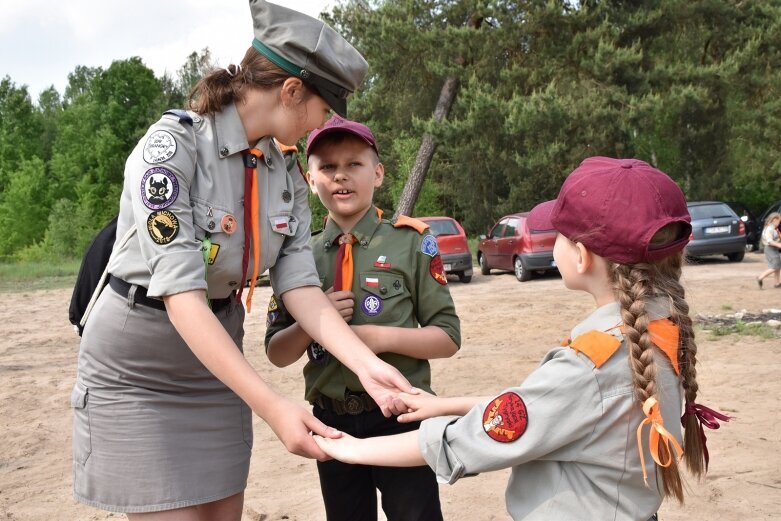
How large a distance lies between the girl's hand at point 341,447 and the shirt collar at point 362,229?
89 cm

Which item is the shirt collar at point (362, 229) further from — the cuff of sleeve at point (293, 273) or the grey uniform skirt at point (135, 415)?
the grey uniform skirt at point (135, 415)

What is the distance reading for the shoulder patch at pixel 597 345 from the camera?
1.74m

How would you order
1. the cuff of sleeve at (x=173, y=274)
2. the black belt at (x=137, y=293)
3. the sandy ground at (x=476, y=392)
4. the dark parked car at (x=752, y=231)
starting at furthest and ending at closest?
the dark parked car at (x=752, y=231) < the sandy ground at (x=476, y=392) < the black belt at (x=137, y=293) < the cuff of sleeve at (x=173, y=274)

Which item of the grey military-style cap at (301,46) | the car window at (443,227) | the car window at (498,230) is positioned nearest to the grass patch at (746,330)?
the grey military-style cap at (301,46)

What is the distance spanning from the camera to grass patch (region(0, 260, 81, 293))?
19.6 metres

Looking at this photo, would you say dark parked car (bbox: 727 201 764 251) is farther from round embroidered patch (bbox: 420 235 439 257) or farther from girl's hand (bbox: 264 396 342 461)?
girl's hand (bbox: 264 396 342 461)

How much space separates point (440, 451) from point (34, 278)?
907 inches

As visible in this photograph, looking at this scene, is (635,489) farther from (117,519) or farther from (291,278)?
(117,519)

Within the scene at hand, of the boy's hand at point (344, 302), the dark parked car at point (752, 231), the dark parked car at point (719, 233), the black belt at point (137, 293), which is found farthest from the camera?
the dark parked car at point (752, 231)

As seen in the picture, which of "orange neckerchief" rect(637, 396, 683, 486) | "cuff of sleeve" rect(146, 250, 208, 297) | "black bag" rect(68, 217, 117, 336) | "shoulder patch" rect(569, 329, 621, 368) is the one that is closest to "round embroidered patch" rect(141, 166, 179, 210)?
"cuff of sleeve" rect(146, 250, 208, 297)

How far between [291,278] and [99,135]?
49454 millimetres

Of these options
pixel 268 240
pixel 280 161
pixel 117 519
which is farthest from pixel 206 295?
pixel 117 519

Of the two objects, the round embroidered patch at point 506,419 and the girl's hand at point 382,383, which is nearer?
the round embroidered patch at point 506,419

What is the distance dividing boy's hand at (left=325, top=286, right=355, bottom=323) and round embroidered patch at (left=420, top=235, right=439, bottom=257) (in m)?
0.33
